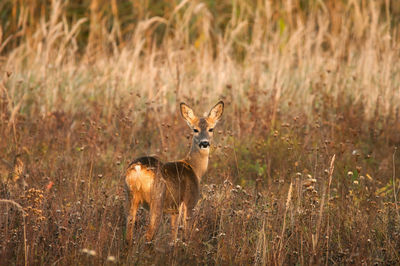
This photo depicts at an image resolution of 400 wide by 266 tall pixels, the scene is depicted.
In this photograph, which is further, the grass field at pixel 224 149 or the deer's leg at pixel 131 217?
the deer's leg at pixel 131 217

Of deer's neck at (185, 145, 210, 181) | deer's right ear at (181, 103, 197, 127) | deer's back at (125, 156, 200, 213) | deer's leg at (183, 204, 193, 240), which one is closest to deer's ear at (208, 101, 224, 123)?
deer's right ear at (181, 103, 197, 127)

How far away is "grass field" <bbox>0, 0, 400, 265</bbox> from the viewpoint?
12.8 feet

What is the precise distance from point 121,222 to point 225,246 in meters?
1.00

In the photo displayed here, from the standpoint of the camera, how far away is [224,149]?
6.28 m

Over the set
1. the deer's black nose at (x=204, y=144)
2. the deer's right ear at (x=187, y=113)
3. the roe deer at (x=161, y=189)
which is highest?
the deer's right ear at (x=187, y=113)

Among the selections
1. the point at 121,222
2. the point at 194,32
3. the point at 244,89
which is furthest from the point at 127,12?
the point at 121,222

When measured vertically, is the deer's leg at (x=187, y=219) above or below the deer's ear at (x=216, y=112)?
below

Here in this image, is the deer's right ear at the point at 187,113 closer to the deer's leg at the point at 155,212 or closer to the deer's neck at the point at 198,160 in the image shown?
the deer's neck at the point at 198,160

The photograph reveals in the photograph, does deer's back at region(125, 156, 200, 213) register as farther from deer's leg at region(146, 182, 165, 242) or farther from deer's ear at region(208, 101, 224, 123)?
deer's ear at region(208, 101, 224, 123)

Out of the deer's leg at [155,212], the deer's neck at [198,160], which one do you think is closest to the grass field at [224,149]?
the deer's leg at [155,212]

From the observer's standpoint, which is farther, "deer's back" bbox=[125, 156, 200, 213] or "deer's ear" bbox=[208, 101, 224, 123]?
"deer's ear" bbox=[208, 101, 224, 123]

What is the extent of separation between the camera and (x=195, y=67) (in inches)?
369

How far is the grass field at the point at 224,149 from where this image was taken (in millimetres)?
3902

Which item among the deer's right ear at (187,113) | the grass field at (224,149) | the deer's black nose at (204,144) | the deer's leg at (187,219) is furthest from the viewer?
the deer's right ear at (187,113)
